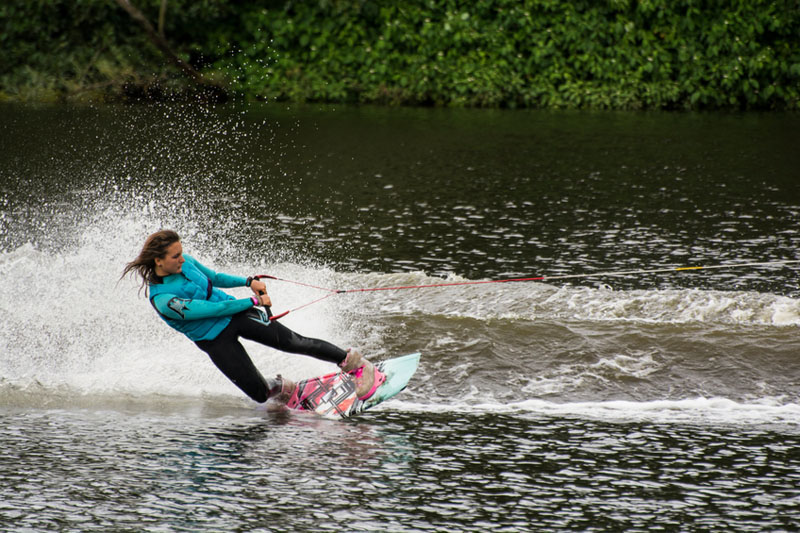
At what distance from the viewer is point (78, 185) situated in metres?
16.7

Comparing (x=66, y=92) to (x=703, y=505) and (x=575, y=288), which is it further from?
(x=703, y=505)

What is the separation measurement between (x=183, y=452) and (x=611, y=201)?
10.3 m

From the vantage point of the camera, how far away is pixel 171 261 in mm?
7383

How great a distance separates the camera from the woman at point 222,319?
7418 mm

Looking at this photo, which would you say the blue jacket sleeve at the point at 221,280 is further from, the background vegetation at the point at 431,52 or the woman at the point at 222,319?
the background vegetation at the point at 431,52

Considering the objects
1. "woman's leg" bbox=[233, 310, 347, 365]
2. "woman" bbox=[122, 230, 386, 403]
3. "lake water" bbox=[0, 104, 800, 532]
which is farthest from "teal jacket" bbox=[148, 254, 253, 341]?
"lake water" bbox=[0, 104, 800, 532]

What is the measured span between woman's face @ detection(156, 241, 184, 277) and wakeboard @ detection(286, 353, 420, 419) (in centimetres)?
140

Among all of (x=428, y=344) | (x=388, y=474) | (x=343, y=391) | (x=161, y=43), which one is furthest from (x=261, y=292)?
(x=161, y=43)

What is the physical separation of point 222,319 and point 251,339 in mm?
272

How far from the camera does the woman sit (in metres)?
7.42

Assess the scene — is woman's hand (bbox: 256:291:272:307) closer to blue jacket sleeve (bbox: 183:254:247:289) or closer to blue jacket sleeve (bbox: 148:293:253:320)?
blue jacket sleeve (bbox: 148:293:253:320)

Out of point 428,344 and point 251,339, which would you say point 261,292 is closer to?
point 251,339

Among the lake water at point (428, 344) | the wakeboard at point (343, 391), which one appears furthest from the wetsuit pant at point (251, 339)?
the lake water at point (428, 344)

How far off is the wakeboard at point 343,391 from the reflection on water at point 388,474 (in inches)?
5.5
